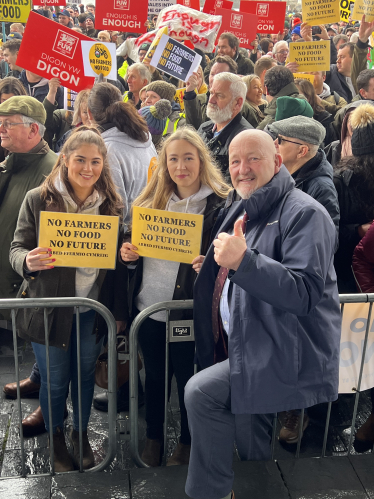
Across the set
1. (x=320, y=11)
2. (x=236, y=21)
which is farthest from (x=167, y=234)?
(x=236, y=21)

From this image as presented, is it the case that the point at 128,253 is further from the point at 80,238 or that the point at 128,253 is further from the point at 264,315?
the point at 264,315

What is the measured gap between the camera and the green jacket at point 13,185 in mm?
3873

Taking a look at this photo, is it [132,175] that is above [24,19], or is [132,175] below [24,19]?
below

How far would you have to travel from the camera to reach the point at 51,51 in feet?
19.7

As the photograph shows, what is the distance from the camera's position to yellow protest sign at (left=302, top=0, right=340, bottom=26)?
8.45 m

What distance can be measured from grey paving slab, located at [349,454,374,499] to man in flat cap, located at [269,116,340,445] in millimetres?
439

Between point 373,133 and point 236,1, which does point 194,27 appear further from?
point 236,1

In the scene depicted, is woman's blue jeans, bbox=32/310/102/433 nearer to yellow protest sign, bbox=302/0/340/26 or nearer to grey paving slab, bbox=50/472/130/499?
grey paving slab, bbox=50/472/130/499

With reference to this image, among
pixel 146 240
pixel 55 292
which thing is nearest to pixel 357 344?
pixel 146 240

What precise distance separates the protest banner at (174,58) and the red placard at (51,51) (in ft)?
2.92

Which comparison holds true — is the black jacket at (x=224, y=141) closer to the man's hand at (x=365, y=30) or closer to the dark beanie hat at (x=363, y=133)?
the dark beanie hat at (x=363, y=133)

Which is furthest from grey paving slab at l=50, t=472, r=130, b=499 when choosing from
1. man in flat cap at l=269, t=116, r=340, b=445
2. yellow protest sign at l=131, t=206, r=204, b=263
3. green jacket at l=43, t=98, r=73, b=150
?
green jacket at l=43, t=98, r=73, b=150

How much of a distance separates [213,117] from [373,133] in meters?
1.60

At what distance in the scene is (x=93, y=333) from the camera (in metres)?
3.29
